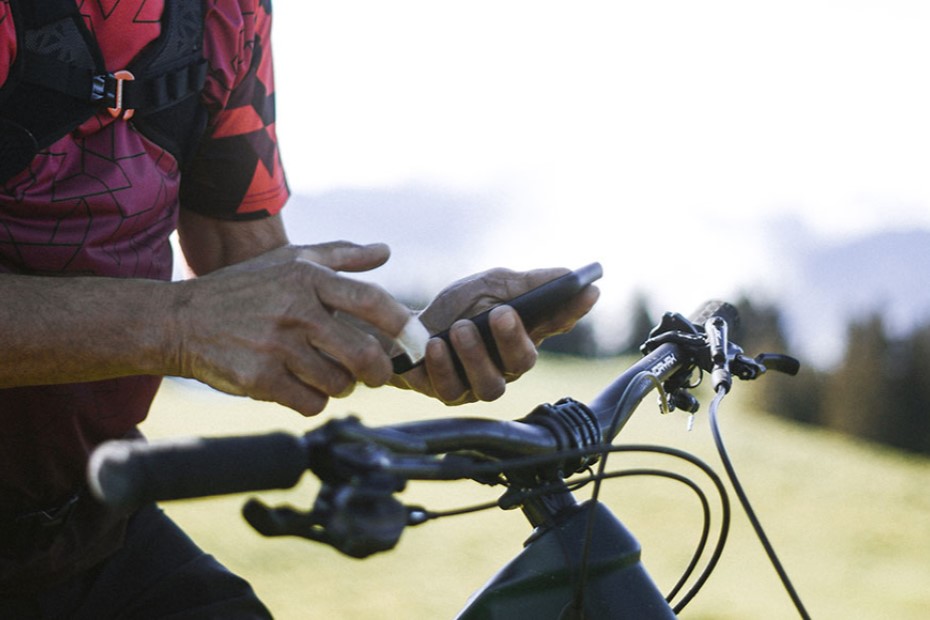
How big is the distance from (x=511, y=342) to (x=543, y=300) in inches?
2.6

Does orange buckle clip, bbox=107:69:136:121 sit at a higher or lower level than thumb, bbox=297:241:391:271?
higher

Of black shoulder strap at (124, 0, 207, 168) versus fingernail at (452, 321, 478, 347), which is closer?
fingernail at (452, 321, 478, 347)

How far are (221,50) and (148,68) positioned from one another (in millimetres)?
182

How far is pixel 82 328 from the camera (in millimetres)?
1128

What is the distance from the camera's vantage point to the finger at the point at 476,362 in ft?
3.59

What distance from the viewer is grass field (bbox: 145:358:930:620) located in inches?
128

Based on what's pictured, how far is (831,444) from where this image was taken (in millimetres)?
4551

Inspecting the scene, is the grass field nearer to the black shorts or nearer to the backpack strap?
the black shorts

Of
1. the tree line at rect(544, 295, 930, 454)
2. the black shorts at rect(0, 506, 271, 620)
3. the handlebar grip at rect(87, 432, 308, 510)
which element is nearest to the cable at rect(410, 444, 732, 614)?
the handlebar grip at rect(87, 432, 308, 510)

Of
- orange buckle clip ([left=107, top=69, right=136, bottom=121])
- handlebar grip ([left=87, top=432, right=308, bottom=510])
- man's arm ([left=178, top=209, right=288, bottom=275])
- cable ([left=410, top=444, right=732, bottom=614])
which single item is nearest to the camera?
handlebar grip ([left=87, top=432, right=308, bottom=510])

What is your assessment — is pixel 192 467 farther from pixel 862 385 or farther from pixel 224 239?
pixel 862 385

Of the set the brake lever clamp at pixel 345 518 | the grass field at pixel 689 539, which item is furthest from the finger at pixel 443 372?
the grass field at pixel 689 539

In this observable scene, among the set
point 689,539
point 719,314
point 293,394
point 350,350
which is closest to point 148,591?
point 293,394

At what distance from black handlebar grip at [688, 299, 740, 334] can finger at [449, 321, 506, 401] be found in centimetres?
38
